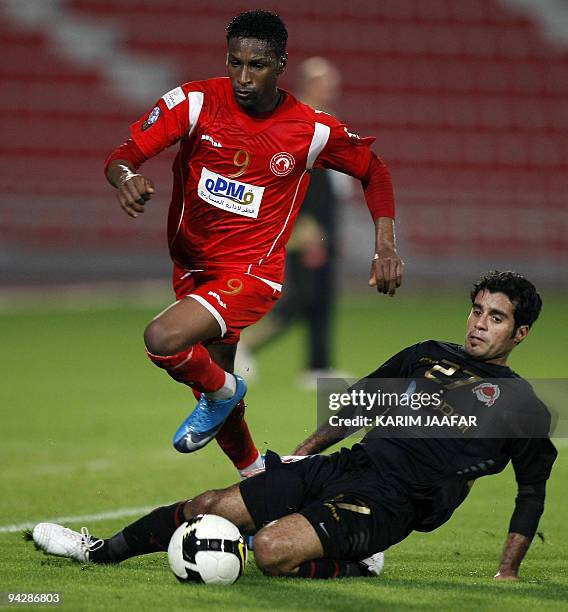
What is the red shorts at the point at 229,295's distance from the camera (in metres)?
5.52

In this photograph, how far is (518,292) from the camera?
498 cm

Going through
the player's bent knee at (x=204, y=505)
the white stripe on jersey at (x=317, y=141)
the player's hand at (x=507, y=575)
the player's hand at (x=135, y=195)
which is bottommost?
the player's hand at (x=507, y=575)

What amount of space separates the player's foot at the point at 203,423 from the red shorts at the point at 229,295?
28 centimetres

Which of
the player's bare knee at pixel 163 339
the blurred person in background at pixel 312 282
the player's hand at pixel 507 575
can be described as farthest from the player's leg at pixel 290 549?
the blurred person in background at pixel 312 282

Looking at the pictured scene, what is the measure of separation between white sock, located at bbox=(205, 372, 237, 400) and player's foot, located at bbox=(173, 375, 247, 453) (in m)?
0.02

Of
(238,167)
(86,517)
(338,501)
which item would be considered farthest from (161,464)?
(338,501)

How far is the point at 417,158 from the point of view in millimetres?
20359

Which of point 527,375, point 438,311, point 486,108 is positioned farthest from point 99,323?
point 486,108

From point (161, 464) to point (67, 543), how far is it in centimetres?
269

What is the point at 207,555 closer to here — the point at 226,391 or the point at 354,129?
the point at 226,391

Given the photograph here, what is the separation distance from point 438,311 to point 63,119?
7.78 m

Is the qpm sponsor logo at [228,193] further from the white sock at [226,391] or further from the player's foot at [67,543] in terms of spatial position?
the player's foot at [67,543]

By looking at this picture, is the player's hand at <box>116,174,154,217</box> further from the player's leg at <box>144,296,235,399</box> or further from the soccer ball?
the soccer ball

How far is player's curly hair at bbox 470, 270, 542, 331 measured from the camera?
16.3 ft
